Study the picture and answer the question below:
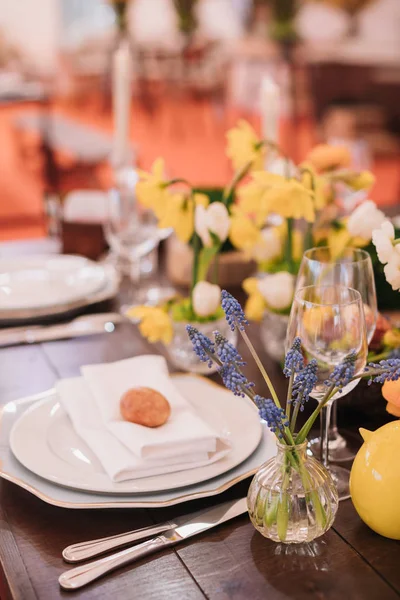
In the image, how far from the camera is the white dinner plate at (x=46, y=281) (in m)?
1.44

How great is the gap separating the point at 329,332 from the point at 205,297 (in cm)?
38

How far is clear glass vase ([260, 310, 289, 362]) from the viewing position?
1.20 metres

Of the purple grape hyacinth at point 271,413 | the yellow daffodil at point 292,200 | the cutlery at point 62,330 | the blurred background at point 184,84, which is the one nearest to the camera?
the purple grape hyacinth at point 271,413

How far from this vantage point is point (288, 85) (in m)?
8.36

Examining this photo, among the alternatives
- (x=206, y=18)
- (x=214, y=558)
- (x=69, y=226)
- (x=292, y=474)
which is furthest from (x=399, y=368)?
(x=206, y=18)

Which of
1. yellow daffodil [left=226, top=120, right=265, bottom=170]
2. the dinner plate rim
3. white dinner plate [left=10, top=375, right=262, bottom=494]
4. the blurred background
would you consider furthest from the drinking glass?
the blurred background

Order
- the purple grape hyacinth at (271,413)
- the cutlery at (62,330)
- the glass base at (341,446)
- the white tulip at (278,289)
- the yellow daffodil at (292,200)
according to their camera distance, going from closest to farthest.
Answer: the purple grape hyacinth at (271,413), the glass base at (341,446), the yellow daffodil at (292,200), the white tulip at (278,289), the cutlery at (62,330)

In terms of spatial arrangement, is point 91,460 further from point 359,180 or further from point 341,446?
point 359,180

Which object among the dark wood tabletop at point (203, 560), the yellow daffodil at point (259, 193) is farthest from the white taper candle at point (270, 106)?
the dark wood tabletop at point (203, 560)

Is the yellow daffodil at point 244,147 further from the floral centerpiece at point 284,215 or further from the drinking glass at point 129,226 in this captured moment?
the drinking glass at point 129,226

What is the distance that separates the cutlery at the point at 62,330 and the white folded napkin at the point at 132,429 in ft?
1.09

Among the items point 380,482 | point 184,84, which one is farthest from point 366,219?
point 184,84

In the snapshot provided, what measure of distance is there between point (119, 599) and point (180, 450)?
0.19m

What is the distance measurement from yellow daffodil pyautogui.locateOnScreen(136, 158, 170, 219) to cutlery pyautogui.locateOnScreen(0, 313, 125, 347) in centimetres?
30
